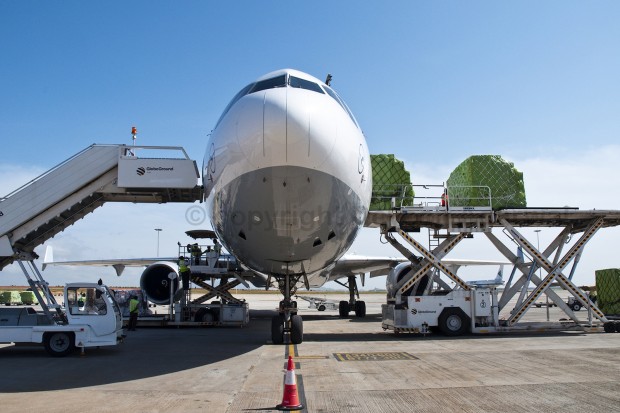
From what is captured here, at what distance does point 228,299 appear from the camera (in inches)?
759

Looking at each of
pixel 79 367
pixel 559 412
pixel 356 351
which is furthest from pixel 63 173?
pixel 559 412

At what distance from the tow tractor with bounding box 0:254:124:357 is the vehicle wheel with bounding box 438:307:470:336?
26.8 feet

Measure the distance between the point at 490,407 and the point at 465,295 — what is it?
8.99 meters

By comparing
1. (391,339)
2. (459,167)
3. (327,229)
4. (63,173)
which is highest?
(459,167)

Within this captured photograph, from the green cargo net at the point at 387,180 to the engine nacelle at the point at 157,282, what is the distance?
8661 mm

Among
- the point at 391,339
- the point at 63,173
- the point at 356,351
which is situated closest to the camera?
the point at 356,351

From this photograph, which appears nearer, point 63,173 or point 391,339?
point 63,173

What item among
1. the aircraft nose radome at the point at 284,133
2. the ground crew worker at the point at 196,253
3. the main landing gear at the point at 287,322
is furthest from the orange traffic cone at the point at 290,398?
the ground crew worker at the point at 196,253

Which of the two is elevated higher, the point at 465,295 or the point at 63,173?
the point at 63,173

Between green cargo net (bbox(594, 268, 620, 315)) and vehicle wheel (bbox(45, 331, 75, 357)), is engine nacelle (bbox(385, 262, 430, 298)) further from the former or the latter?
vehicle wheel (bbox(45, 331, 75, 357))

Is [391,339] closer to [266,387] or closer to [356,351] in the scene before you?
[356,351]

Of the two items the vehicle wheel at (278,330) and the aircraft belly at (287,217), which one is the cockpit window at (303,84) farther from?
the vehicle wheel at (278,330)

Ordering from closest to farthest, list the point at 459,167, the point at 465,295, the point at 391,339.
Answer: the point at 391,339
the point at 465,295
the point at 459,167

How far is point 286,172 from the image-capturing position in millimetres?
7531
